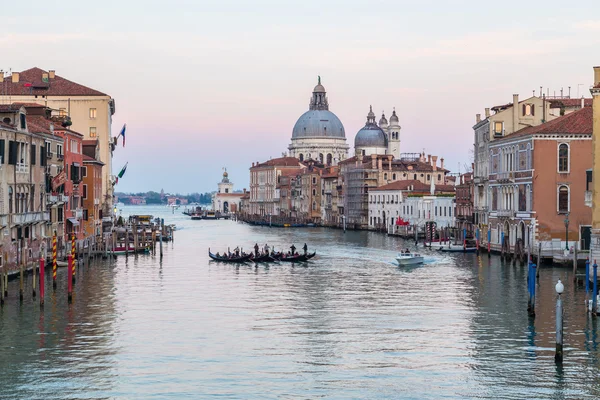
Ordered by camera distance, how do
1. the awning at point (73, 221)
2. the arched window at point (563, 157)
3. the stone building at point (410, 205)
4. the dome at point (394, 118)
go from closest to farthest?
1. the awning at point (73, 221)
2. the arched window at point (563, 157)
3. the stone building at point (410, 205)
4. the dome at point (394, 118)

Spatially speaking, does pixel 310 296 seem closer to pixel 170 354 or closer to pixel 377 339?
pixel 377 339

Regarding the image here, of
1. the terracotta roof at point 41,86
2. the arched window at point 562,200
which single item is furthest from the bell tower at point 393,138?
the arched window at point 562,200

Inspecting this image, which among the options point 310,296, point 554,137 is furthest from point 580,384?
point 554,137

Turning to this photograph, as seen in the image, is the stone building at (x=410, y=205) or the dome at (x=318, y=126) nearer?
the stone building at (x=410, y=205)

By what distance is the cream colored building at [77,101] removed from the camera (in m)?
67.6

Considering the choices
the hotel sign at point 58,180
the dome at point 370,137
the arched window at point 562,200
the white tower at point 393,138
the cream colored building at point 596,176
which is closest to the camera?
the cream colored building at point 596,176

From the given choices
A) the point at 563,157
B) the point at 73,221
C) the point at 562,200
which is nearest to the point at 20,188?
the point at 73,221

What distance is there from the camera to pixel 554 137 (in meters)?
47.8

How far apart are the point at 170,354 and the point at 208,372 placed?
2.17 metres

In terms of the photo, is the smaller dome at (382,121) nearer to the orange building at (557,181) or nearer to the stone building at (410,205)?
the stone building at (410,205)

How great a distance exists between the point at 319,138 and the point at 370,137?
2147cm

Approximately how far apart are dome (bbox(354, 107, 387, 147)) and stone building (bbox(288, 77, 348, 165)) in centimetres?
1677

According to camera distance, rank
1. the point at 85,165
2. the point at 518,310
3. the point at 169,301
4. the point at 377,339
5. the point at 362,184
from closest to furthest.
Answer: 1. the point at 377,339
2. the point at 518,310
3. the point at 169,301
4. the point at 85,165
5. the point at 362,184

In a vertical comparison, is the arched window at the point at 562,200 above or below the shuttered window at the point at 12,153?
below
